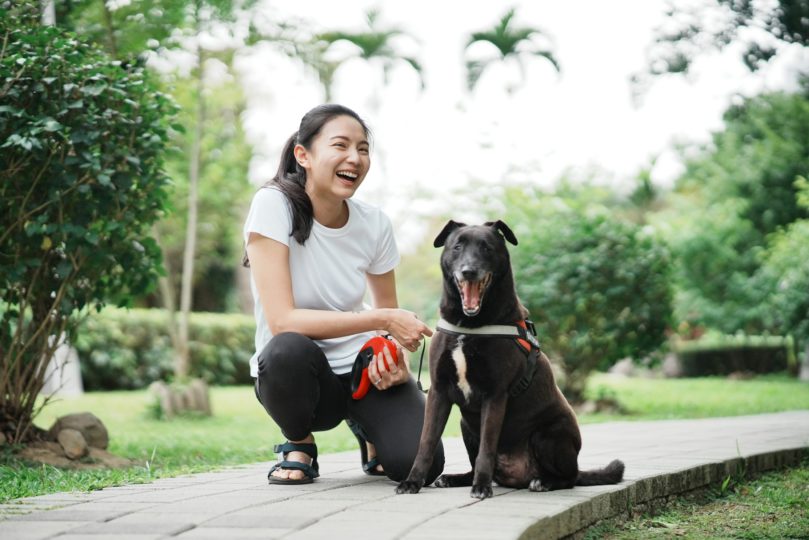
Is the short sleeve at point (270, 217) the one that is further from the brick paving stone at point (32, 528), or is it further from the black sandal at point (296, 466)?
the brick paving stone at point (32, 528)

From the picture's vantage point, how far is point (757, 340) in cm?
2506

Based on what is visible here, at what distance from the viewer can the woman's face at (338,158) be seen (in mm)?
4363

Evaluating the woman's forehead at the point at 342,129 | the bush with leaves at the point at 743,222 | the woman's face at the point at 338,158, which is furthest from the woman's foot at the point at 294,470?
the bush with leaves at the point at 743,222

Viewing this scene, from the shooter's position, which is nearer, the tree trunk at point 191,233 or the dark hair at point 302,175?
the dark hair at point 302,175

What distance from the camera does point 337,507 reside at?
352 cm

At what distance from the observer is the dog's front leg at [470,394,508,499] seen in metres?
3.81

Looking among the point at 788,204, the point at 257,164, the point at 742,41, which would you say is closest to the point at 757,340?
the point at 788,204

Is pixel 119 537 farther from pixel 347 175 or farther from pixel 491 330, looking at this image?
pixel 347 175

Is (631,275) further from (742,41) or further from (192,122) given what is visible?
(192,122)

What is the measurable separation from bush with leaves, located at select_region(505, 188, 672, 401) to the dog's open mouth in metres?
7.01

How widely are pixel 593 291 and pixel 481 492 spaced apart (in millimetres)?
7383

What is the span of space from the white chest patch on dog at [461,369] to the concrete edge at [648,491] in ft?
2.15

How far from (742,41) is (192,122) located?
359 inches

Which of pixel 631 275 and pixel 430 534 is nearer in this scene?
pixel 430 534
